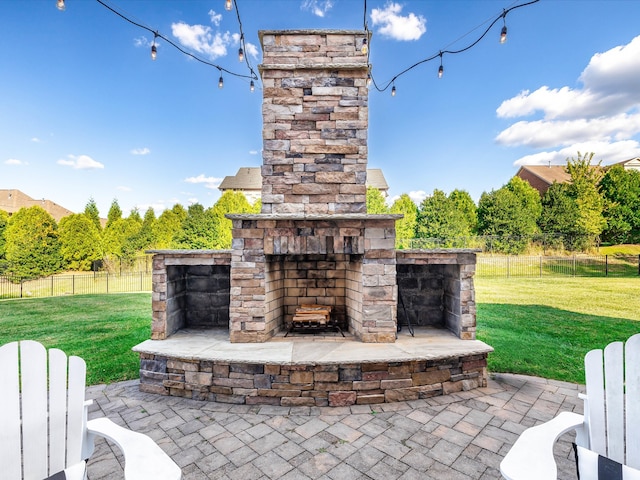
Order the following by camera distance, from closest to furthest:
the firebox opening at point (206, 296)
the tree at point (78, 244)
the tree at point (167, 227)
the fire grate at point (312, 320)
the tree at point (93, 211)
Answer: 1. the fire grate at point (312, 320)
2. the firebox opening at point (206, 296)
3. the tree at point (78, 244)
4. the tree at point (167, 227)
5. the tree at point (93, 211)

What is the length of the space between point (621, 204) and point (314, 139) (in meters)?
24.0

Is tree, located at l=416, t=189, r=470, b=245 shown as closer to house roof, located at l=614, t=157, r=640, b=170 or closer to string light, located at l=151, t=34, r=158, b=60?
string light, located at l=151, t=34, r=158, b=60

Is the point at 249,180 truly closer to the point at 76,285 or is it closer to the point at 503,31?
the point at 76,285

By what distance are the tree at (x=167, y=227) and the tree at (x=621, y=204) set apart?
28.2 meters

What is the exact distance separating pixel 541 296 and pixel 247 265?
33.6 ft

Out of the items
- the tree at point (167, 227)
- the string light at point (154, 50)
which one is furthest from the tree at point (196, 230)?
the string light at point (154, 50)

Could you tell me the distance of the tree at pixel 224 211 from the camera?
1843 centimetres

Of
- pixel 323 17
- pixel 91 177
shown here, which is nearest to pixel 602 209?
pixel 323 17

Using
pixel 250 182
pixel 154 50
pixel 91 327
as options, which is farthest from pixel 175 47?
pixel 250 182

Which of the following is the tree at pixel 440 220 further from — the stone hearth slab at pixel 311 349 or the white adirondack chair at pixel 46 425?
the white adirondack chair at pixel 46 425

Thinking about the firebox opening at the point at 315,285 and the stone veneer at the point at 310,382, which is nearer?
the stone veneer at the point at 310,382

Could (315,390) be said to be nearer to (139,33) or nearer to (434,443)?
(434,443)

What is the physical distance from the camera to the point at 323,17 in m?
4.89

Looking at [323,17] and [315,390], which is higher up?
[323,17]
